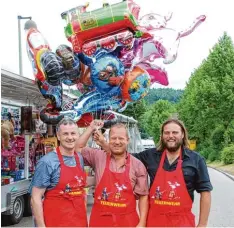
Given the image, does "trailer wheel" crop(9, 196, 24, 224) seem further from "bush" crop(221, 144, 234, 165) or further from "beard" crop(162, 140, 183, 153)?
"bush" crop(221, 144, 234, 165)

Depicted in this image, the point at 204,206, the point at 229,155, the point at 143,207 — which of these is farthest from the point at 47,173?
the point at 229,155

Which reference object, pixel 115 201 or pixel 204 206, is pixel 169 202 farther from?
pixel 115 201

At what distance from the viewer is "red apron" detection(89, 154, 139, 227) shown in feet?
13.0

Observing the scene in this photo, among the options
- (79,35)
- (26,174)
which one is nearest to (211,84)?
(26,174)

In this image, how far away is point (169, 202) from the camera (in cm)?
400

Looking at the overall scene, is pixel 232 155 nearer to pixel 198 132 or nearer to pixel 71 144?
pixel 198 132

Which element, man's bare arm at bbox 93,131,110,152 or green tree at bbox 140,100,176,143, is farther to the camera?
green tree at bbox 140,100,176,143

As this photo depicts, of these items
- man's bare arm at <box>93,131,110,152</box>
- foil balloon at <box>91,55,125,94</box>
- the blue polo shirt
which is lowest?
the blue polo shirt

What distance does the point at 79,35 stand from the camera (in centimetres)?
584

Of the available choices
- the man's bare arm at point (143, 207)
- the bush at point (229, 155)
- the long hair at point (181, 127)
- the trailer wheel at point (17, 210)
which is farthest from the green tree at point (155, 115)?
the man's bare arm at point (143, 207)

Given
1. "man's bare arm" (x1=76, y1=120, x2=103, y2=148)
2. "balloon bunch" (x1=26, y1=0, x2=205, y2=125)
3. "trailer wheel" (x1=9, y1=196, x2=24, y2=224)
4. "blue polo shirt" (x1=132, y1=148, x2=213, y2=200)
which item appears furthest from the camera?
"trailer wheel" (x1=9, y1=196, x2=24, y2=224)

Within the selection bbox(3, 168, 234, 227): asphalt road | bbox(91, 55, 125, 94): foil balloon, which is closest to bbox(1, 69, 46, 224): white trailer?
bbox(3, 168, 234, 227): asphalt road

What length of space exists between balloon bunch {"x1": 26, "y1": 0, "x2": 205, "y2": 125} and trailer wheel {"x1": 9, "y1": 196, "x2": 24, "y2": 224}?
2.42m

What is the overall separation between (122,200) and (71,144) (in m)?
0.65
